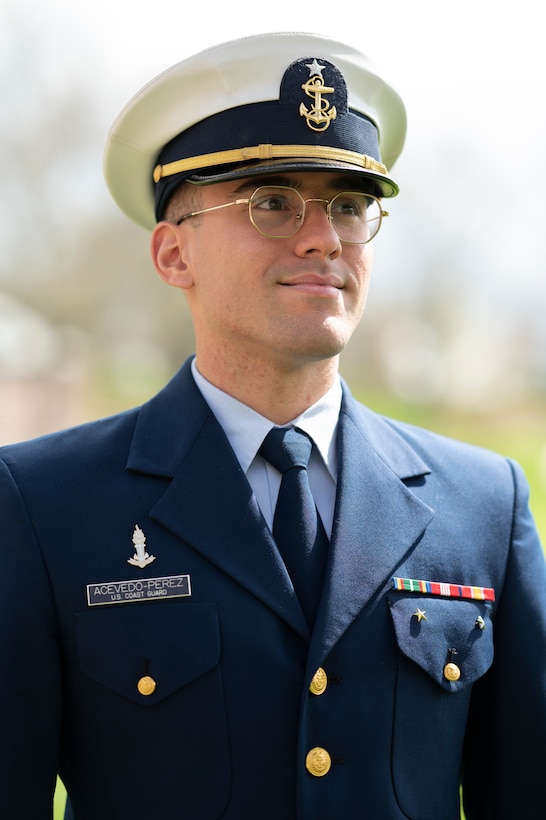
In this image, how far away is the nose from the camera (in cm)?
235

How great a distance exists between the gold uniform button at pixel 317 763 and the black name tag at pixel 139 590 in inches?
16.9

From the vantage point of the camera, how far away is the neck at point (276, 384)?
2480 mm

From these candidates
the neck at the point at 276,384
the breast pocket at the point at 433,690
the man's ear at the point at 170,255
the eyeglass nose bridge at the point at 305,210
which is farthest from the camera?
the man's ear at the point at 170,255

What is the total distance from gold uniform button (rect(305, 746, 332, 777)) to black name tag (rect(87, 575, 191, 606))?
43cm

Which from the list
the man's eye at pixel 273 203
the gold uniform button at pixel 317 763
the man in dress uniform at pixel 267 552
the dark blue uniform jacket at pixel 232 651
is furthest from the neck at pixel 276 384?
the gold uniform button at pixel 317 763

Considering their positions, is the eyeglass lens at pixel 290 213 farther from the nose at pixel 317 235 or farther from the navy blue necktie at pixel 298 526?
the navy blue necktie at pixel 298 526

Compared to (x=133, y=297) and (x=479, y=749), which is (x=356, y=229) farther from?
(x=133, y=297)

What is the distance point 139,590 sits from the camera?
2.23 m

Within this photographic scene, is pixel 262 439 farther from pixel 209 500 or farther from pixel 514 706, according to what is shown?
pixel 514 706

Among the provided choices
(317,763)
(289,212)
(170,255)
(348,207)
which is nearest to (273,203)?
(289,212)

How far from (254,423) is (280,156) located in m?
0.63

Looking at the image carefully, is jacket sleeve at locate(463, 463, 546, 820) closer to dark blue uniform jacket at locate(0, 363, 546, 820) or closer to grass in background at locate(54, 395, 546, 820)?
dark blue uniform jacket at locate(0, 363, 546, 820)

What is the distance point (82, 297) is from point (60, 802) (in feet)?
58.9

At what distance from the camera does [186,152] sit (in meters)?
2.55
